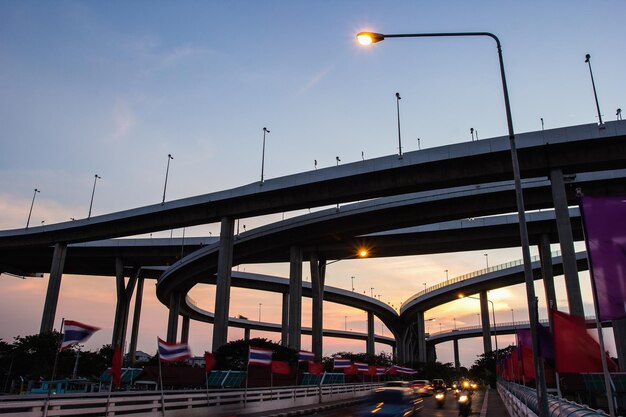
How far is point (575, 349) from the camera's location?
10.2m

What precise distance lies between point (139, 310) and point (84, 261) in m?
21.9

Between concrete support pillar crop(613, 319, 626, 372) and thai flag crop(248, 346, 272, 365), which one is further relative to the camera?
concrete support pillar crop(613, 319, 626, 372)

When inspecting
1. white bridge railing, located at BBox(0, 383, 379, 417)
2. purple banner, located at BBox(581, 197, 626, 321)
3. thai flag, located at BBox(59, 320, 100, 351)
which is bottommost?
white bridge railing, located at BBox(0, 383, 379, 417)

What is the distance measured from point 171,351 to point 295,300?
41.4m

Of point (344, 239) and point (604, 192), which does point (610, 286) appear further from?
point (344, 239)

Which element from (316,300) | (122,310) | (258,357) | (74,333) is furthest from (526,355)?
(122,310)

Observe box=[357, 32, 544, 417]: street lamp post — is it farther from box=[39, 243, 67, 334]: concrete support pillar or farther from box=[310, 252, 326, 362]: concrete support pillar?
box=[39, 243, 67, 334]: concrete support pillar

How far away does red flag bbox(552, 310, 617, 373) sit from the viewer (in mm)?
10031

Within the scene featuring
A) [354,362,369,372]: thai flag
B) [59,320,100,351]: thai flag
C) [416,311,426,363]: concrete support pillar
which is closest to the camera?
[59,320,100,351]: thai flag

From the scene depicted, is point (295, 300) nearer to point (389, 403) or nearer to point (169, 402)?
point (169, 402)

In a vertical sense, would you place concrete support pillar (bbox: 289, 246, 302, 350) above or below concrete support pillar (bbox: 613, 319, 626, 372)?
above

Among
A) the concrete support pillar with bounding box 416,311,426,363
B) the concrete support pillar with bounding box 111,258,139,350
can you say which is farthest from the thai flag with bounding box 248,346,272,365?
the concrete support pillar with bounding box 416,311,426,363

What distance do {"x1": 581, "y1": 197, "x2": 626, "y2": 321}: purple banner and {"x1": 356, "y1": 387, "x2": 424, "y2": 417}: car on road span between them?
949cm

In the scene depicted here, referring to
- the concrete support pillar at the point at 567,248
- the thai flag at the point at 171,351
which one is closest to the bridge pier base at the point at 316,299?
the concrete support pillar at the point at 567,248
